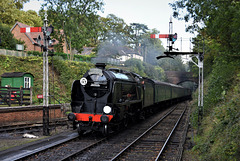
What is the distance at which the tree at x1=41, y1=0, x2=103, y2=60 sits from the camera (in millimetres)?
Result: 31281

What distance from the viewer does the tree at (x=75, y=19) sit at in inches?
1232

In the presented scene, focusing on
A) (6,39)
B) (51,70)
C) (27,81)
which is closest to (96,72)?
(27,81)

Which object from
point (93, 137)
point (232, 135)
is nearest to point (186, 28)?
point (93, 137)

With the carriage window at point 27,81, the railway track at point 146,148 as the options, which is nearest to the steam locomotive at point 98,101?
the railway track at point 146,148

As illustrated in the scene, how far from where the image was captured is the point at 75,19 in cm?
3241

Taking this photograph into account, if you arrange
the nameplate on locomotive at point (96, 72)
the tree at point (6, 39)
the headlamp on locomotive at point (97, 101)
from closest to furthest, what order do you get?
the headlamp on locomotive at point (97, 101), the nameplate on locomotive at point (96, 72), the tree at point (6, 39)

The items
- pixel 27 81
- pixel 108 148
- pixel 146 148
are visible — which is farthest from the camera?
pixel 27 81

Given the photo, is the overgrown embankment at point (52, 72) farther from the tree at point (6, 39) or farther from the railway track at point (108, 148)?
the railway track at point (108, 148)

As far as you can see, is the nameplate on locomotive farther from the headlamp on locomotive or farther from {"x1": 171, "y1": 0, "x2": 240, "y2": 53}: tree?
{"x1": 171, "y1": 0, "x2": 240, "y2": 53}: tree

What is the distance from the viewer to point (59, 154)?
845 cm

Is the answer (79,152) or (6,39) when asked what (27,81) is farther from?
(79,152)

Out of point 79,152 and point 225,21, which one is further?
point 225,21

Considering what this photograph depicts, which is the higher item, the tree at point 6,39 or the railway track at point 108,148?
the tree at point 6,39

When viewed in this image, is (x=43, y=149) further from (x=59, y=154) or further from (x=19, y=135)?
(x=19, y=135)
